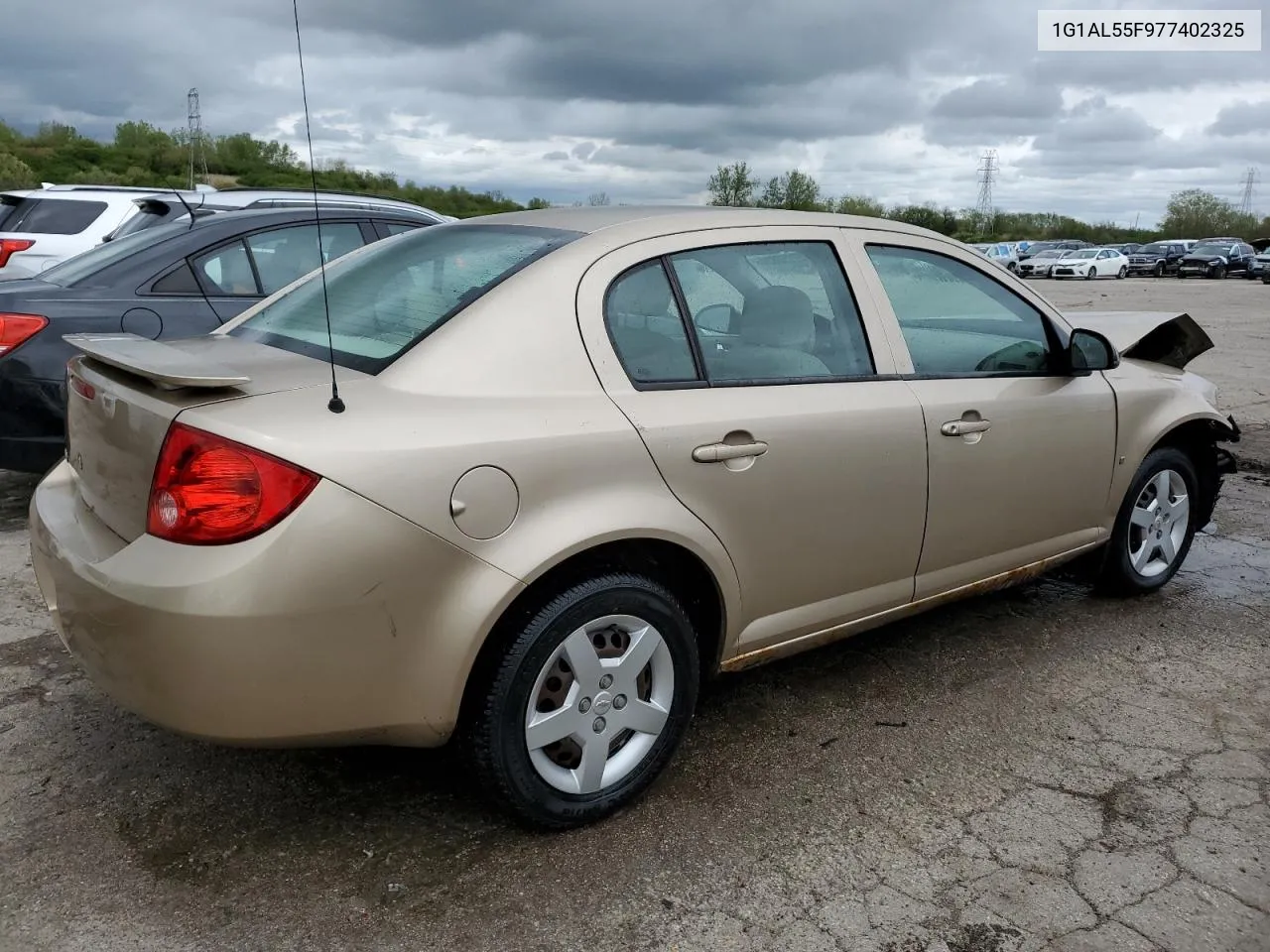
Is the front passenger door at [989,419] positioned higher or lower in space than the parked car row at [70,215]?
lower

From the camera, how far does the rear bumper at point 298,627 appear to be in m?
2.16

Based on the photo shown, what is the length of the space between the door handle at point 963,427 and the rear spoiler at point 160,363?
2103 millimetres

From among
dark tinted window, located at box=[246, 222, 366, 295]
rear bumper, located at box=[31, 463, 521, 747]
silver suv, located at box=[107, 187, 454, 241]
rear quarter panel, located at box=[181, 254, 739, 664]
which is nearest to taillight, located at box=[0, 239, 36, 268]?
silver suv, located at box=[107, 187, 454, 241]

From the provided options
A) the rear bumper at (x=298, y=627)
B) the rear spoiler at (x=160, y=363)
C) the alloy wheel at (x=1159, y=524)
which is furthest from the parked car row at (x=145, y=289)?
the alloy wheel at (x=1159, y=524)

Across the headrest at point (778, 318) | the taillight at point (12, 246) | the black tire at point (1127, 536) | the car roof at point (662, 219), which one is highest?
the car roof at point (662, 219)

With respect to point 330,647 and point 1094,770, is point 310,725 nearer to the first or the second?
point 330,647

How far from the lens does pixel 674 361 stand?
2820mm

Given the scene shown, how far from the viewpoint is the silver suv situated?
694cm

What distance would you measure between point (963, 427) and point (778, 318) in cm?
75

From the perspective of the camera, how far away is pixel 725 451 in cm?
277

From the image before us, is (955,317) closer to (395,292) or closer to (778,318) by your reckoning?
(778,318)

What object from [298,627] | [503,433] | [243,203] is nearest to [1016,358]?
[503,433]

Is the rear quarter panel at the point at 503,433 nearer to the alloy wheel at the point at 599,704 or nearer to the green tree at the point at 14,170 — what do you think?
the alloy wheel at the point at 599,704

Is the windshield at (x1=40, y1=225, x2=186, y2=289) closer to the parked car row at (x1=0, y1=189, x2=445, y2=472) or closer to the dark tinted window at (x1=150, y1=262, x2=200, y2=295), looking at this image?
the parked car row at (x1=0, y1=189, x2=445, y2=472)
